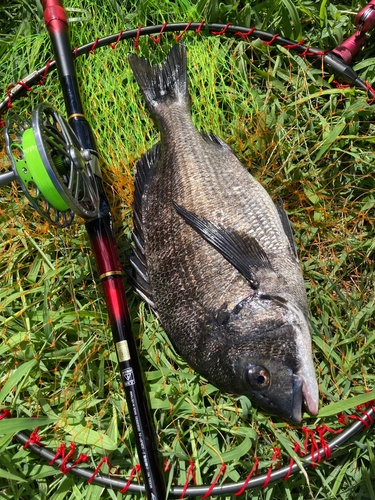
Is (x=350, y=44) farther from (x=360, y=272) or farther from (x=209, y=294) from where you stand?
(x=209, y=294)

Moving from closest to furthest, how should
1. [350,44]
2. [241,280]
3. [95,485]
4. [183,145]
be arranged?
[241,280] < [95,485] < [183,145] < [350,44]

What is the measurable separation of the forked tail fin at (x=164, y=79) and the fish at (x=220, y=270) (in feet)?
0.27

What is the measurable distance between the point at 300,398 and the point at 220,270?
2.66ft

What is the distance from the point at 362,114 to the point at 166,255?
6.21ft

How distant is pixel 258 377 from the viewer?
1979 mm

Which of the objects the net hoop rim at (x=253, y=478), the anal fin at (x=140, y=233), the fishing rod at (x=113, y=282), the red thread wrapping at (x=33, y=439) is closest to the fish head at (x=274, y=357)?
the net hoop rim at (x=253, y=478)

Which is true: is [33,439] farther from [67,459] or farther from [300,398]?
[300,398]

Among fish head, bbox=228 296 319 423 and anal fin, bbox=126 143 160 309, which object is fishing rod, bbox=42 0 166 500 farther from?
fish head, bbox=228 296 319 423

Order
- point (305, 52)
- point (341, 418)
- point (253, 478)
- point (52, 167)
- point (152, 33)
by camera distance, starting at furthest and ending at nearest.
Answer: point (152, 33) → point (305, 52) → point (341, 418) → point (253, 478) → point (52, 167)

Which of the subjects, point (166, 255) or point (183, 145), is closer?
point (166, 255)

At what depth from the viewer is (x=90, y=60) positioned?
3043mm

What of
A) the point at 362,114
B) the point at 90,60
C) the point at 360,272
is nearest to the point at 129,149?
the point at 90,60

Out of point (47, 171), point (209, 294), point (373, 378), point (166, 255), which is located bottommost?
point (373, 378)

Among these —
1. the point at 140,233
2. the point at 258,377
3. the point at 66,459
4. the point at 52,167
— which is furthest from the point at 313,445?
the point at 52,167
